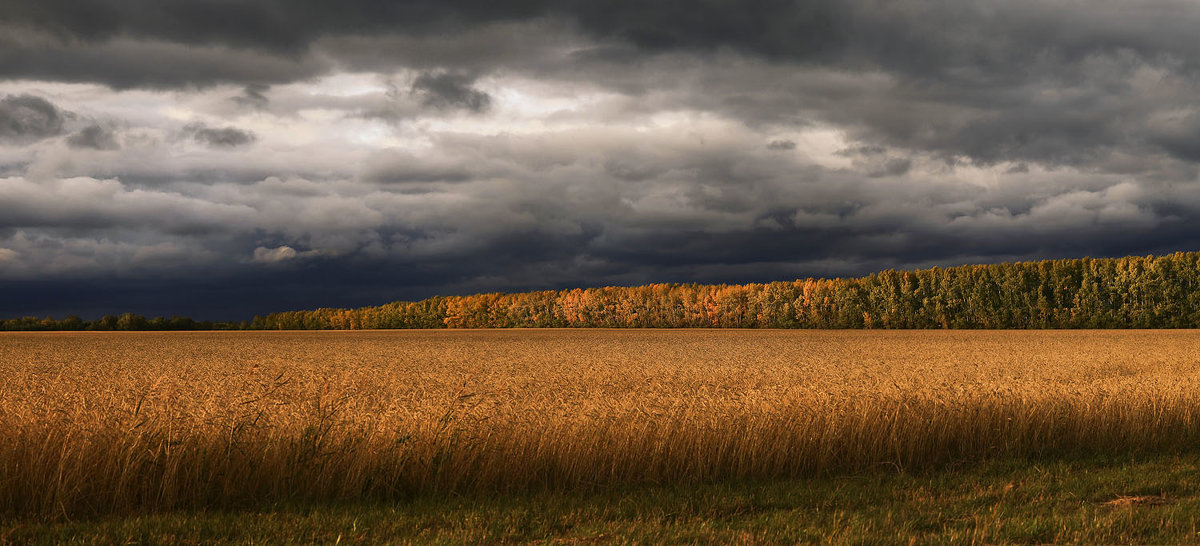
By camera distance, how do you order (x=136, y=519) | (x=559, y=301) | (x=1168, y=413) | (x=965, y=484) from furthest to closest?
(x=559, y=301)
(x=1168, y=413)
(x=965, y=484)
(x=136, y=519)

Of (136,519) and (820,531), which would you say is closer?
(820,531)

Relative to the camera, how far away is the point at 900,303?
428ft

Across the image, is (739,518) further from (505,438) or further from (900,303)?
(900,303)

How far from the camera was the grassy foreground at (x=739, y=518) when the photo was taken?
8508mm

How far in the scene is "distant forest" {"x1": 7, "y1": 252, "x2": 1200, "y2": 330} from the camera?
11556cm

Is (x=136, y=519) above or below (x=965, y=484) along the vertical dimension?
above

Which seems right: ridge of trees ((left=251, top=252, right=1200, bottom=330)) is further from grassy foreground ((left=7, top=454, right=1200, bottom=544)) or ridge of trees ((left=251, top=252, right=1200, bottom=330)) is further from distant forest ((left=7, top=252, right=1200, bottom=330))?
grassy foreground ((left=7, top=454, right=1200, bottom=544))

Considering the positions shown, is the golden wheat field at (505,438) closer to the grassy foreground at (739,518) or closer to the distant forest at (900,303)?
the grassy foreground at (739,518)

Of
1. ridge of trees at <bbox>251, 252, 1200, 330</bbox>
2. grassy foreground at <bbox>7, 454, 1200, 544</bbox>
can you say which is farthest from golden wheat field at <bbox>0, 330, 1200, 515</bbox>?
ridge of trees at <bbox>251, 252, 1200, 330</bbox>

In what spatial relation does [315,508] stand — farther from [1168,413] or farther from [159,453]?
[1168,413]

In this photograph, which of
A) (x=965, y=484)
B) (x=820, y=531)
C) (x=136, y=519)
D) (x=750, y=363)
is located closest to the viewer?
(x=820, y=531)

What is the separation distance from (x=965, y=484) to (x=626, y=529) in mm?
6159

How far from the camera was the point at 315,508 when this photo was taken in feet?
33.0

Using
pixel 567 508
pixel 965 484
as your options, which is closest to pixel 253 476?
pixel 567 508
